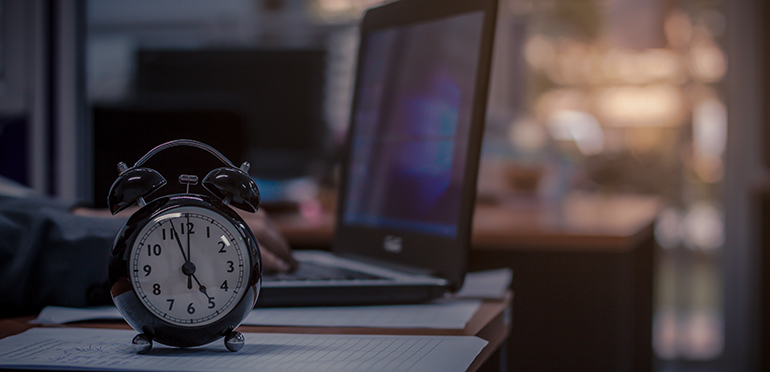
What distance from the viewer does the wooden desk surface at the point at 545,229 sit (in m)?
1.27

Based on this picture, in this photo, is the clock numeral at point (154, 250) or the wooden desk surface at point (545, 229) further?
the wooden desk surface at point (545, 229)

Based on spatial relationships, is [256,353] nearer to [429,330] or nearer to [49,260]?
[429,330]

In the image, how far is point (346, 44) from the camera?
2.80 meters

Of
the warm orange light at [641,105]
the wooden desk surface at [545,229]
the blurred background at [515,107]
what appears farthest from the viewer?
the warm orange light at [641,105]

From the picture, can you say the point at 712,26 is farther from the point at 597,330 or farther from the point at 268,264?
the point at 268,264

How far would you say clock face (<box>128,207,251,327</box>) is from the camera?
56 cm

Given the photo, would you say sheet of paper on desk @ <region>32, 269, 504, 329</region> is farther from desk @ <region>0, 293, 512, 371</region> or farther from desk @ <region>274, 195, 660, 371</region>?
desk @ <region>274, 195, 660, 371</region>

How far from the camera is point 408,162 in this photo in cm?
94

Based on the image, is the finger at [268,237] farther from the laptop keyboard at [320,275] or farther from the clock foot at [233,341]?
the clock foot at [233,341]

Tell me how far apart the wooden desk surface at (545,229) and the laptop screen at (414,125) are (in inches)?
14.5

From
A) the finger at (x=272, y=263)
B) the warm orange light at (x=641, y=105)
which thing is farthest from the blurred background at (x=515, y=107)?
the finger at (x=272, y=263)

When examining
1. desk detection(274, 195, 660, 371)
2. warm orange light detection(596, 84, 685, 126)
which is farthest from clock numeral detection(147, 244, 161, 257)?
warm orange light detection(596, 84, 685, 126)

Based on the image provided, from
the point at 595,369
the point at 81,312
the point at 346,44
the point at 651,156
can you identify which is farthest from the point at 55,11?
the point at 651,156

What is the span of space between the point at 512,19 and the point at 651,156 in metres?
1.14
